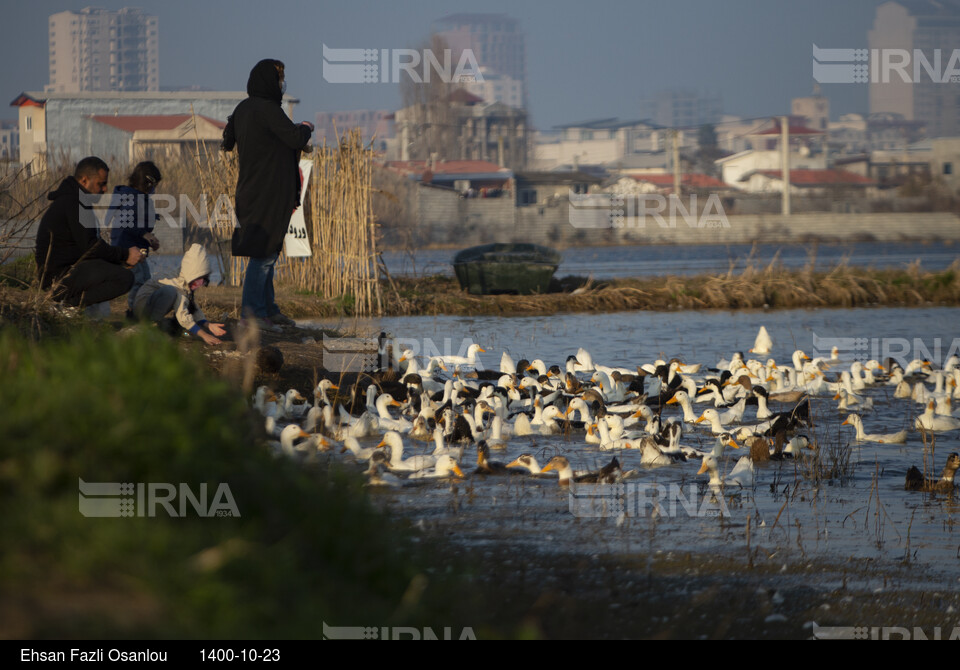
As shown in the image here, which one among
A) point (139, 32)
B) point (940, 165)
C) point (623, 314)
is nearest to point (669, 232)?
→ point (940, 165)

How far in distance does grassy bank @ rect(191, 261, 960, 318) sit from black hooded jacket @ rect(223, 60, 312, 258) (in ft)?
23.6

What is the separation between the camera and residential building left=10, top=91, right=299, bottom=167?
55.5 meters

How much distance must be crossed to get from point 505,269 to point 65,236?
428 inches

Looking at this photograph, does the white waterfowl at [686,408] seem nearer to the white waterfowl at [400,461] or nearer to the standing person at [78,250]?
the white waterfowl at [400,461]

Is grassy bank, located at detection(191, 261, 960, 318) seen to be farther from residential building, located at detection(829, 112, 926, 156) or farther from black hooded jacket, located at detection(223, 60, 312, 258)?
residential building, located at detection(829, 112, 926, 156)

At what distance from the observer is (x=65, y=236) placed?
271 inches

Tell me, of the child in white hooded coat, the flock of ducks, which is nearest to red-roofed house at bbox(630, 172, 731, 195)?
the flock of ducks

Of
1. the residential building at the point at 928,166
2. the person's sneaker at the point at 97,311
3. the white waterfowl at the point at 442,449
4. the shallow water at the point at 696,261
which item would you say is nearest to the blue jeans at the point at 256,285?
the person's sneaker at the point at 97,311

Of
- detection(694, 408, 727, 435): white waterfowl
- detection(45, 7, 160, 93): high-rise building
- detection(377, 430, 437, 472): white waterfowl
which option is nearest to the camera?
detection(377, 430, 437, 472): white waterfowl

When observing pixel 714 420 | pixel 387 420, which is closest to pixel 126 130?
pixel 387 420

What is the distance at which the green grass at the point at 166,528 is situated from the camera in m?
2.19

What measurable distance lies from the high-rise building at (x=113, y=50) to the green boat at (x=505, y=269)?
99407mm

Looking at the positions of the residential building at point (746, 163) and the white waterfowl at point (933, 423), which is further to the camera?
the residential building at point (746, 163)
